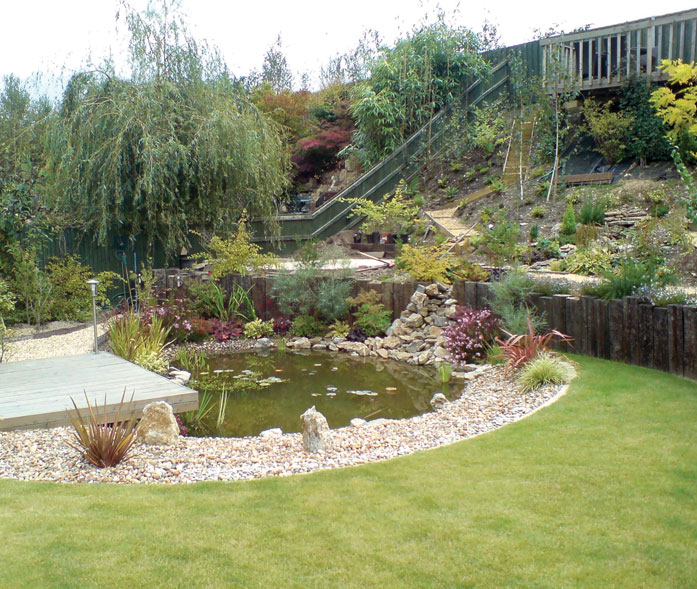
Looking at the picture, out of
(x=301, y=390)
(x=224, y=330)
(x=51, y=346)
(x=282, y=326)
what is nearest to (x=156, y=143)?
(x=224, y=330)

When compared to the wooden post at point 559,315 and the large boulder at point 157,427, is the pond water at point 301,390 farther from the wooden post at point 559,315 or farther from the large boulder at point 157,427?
the wooden post at point 559,315

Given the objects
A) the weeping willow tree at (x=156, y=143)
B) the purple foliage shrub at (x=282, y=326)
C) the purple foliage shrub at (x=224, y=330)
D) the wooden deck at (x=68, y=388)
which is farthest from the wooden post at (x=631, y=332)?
the weeping willow tree at (x=156, y=143)

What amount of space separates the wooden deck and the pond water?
2.29 feet

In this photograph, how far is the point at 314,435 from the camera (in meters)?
4.64

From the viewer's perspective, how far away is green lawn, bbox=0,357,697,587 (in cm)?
288

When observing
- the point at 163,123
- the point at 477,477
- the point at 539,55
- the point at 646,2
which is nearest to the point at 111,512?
Answer: the point at 477,477

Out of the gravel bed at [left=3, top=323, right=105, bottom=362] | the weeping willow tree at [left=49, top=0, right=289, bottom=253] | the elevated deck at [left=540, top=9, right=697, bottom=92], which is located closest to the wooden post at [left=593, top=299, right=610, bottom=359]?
the gravel bed at [left=3, top=323, right=105, bottom=362]

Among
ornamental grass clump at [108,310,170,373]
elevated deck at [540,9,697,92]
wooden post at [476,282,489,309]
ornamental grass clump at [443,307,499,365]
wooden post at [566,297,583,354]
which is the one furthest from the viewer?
elevated deck at [540,9,697,92]

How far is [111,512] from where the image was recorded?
3.52 m

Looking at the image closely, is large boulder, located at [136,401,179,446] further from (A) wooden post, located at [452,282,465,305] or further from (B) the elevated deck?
(B) the elevated deck

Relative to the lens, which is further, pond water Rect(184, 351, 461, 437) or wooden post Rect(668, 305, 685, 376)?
pond water Rect(184, 351, 461, 437)

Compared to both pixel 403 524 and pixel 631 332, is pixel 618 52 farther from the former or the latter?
pixel 403 524

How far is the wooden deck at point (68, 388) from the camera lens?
4954mm

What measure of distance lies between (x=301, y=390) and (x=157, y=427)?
2.79 metres
